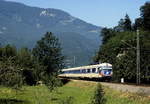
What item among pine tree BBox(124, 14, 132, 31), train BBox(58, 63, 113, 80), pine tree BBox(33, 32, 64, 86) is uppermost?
pine tree BBox(124, 14, 132, 31)

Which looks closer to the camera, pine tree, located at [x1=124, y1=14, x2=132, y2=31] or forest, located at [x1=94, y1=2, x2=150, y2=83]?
forest, located at [x1=94, y1=2, x2=150, y2=83]

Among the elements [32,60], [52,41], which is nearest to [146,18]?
[52,41]

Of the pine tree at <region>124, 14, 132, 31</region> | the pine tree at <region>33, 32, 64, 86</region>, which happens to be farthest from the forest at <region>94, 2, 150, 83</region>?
the pine tree at <region>33, 32, 64, 86</region>

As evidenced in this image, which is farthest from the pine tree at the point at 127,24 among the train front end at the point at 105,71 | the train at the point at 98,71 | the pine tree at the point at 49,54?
the train front end at the point at 105,71

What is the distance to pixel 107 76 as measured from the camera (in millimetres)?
72812

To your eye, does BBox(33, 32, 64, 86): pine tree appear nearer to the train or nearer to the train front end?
the train

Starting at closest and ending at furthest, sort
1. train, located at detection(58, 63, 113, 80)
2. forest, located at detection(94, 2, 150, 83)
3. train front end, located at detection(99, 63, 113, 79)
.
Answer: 1. forest, located at detection(94, 2, 150, 83)
2. train front end, located at detection(99, 63, 113, 79)
3. train, located at detection(58, 63, 113, 80)

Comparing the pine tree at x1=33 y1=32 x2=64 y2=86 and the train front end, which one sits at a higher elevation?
the pine tree at x1=33 y1=32 x2=64 y2=86

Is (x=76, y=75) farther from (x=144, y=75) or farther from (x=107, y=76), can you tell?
(x=144, y=75)

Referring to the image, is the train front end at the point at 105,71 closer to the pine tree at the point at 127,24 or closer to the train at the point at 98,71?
the train at the point at 98,71

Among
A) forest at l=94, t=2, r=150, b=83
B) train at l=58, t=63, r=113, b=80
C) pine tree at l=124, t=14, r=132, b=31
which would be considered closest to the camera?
forest at l=94, t=2, r=150, b=83

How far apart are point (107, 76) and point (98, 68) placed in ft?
8.96

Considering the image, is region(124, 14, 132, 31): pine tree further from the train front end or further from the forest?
the train front end

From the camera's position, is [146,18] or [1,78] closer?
[1,78]
